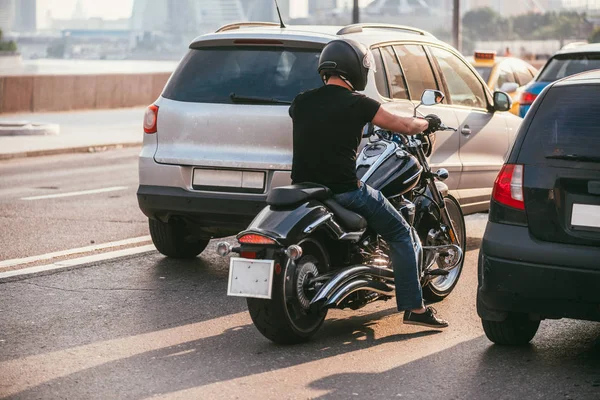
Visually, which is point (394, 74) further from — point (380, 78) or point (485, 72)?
point (485, 72)

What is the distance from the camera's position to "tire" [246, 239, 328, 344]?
5941 millimetres

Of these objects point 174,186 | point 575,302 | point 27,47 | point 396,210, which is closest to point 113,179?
point 174,186

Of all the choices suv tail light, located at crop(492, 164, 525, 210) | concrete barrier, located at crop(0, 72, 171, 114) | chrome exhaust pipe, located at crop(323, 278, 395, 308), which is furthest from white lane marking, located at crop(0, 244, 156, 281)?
concrete barrier, located at crop(0, 72, 171, 114)

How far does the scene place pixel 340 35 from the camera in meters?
7.90

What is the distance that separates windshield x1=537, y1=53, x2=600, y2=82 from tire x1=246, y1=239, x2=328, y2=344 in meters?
9.09

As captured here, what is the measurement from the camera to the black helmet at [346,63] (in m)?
6.20

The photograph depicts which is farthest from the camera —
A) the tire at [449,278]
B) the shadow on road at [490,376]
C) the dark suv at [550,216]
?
the tire at [449,278]

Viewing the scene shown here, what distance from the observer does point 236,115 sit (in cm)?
782

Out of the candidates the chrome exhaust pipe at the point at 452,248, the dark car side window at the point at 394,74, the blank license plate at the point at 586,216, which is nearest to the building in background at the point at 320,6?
the dark car side window at the point at 394,74

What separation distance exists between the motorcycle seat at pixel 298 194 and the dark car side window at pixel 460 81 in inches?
118

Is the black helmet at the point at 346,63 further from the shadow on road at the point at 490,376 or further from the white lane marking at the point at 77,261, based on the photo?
the white lane marking at the point at 77,261

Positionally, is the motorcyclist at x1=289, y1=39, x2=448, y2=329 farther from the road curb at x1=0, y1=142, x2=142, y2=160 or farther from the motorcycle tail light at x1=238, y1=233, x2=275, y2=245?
the road curb at x1=0, y1=142, x2=142, y2=160

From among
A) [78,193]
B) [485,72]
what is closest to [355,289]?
[78,193]

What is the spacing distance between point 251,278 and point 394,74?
2.73 m
